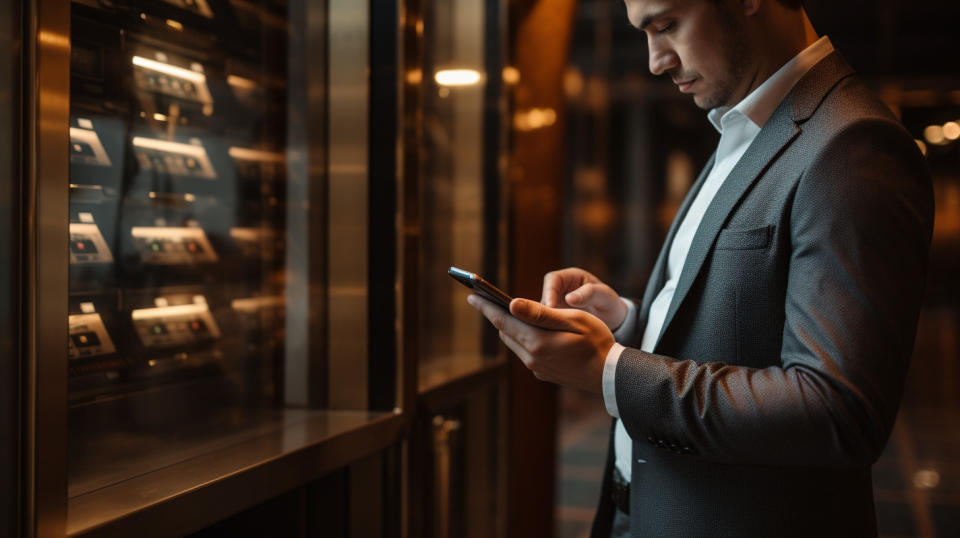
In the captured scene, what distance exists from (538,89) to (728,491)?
1.96 meters

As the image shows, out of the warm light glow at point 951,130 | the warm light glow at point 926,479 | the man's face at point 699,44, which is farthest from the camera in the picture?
the warm light glow at point 951,130

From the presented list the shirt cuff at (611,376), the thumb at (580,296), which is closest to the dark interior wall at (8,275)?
the shirt cuff at (611,376)

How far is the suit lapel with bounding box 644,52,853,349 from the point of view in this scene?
1.19m

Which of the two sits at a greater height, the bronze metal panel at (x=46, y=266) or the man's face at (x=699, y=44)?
the man's face at (x=699, y=44)

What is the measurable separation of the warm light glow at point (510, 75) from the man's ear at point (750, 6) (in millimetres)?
1489

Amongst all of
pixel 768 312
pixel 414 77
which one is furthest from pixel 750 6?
pixel 414 77

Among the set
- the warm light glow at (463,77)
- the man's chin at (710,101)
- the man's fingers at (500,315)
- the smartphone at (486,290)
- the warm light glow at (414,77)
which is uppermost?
the warm light glow at (463,77)

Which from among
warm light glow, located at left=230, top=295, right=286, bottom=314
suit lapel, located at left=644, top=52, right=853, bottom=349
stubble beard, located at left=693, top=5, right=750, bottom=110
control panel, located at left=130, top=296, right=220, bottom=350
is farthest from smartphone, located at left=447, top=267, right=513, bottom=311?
warm light glow, located at left=230, top=295, right=286, bottom=314

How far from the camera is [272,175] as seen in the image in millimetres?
1821

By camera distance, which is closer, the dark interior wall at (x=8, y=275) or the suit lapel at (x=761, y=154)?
the dark interior wall at (x=8, y=275)

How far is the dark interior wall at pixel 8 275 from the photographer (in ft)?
3.05

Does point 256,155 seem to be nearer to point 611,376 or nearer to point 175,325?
point 175,325

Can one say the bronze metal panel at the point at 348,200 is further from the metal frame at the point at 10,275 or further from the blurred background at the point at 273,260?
the metal frame at the point at 10,275

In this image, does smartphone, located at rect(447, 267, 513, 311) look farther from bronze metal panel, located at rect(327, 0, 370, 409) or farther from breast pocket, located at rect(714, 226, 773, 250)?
bronze metal panel, located at rect(327, 0, 370, 409)
